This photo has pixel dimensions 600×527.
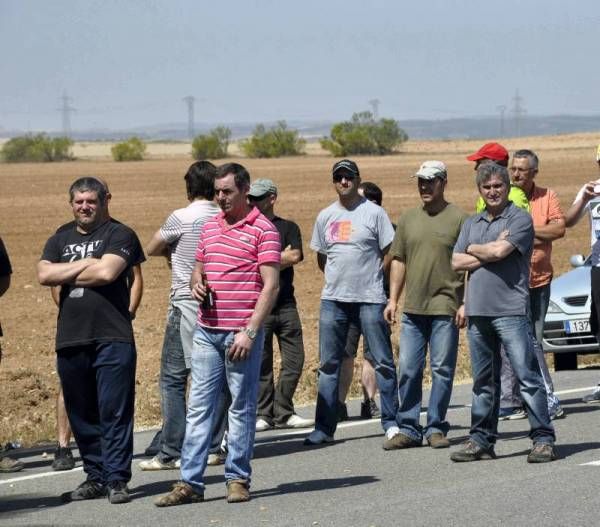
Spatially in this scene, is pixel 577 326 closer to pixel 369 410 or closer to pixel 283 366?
pixel 369 410

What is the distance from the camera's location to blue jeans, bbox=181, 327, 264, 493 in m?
8.06

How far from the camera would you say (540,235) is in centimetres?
1051

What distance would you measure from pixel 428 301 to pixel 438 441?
94 centimetres

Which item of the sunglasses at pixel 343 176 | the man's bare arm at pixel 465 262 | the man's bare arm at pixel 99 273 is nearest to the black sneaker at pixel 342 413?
the sunglasses at pixel 343 176

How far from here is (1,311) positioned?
2091 cm

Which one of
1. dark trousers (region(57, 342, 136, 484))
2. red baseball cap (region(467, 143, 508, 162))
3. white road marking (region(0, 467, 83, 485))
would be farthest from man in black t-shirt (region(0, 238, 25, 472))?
red baseball cap (region(467, 143, 508, 162))

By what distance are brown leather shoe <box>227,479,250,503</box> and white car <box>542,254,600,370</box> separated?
6.32 metres

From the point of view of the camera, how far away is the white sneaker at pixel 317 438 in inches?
398

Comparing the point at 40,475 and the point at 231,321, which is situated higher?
the point at 231,321

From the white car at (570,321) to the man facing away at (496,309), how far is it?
4.78 metres

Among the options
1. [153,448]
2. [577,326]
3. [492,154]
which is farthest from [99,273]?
[577,326]

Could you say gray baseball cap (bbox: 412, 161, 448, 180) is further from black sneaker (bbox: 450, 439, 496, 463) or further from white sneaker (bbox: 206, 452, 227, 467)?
white sneaker (bbox: 206, 452, 227, 467)

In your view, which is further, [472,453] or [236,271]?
[472,453]

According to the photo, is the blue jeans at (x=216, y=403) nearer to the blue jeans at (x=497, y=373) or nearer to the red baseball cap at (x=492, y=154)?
the blue jeans at (x=497, y=373)
